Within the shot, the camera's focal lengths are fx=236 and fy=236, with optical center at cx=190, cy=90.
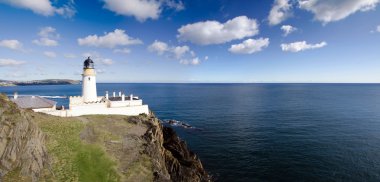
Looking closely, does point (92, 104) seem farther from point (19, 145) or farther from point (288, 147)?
point (288, 147)

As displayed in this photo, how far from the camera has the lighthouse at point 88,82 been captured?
5766 centimetres

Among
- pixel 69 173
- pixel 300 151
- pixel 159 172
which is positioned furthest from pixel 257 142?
pixel 69 173

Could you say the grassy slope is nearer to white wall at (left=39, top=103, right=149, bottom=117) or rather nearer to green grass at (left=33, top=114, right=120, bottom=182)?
green grass at (left=33, top=114, right=120, bottom=182)

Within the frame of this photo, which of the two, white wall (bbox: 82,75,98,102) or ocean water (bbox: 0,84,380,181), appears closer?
ocean water (bbox: 0,84,380,181)

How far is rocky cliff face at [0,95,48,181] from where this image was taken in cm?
2286

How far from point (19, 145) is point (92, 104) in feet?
84.0

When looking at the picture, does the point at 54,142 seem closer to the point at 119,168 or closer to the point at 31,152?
the point at 31,152

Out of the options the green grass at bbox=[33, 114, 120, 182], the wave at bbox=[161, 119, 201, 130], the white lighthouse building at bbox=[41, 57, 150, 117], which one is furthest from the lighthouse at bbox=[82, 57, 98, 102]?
the wave at bbox=[161, 119, 201, 130]

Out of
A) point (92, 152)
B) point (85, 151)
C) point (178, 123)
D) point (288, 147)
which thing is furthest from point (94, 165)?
point (178, 123)

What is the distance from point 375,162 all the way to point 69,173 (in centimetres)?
5039

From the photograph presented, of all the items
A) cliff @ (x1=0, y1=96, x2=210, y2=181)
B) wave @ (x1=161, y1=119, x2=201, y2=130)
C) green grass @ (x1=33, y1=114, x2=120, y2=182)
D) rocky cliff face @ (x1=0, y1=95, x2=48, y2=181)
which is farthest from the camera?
wave @ (x1=161, y1=119, x2=201, y2=130)

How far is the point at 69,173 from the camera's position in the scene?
88.7 ft

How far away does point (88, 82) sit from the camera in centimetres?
5794

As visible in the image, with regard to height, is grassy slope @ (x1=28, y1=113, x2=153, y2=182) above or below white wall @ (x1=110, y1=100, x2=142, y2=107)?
below
